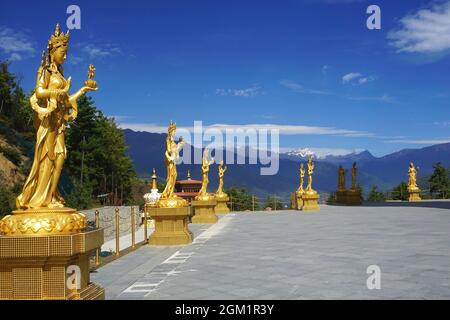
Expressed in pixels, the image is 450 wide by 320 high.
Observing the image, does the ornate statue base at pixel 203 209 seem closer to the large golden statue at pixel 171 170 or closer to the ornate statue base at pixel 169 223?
the large golden statue at pixel 171 170

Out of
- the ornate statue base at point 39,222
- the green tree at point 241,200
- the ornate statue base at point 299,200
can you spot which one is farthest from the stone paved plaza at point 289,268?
the green tree at point 241,200

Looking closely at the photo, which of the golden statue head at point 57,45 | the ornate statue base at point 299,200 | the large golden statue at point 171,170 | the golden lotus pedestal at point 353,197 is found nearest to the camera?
the golden statue head at point 57,45

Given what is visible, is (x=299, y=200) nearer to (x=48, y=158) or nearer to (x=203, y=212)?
(x=203, y=212)

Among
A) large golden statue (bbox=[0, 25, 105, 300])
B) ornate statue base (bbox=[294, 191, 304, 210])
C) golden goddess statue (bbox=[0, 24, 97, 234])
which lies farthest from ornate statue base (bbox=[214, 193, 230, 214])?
golden goddess statue (bbox=[0, 24, 97, 234])

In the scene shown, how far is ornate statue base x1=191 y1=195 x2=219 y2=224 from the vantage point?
1808 cm

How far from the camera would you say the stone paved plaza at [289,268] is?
590 centimetres

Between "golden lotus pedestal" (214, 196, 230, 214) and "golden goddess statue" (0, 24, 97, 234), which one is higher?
"golden goddess statue" (0, 24, 97, 234)

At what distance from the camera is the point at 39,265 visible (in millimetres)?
4094

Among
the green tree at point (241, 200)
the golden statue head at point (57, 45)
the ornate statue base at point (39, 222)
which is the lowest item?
the green tree at point (241, 200)

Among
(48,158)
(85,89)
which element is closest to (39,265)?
(48,158)

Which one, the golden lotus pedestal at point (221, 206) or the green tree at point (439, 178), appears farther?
the green tree at point (439, 178)

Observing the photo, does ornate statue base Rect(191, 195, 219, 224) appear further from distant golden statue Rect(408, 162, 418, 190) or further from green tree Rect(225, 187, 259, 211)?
distant golden statue Rect(408, 162, 418, 190)

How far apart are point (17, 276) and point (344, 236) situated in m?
9.45

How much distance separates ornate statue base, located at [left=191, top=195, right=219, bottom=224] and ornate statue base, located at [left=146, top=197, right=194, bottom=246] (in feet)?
21.4
